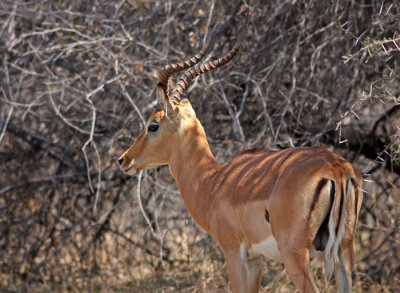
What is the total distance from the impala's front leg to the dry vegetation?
1.36 metres

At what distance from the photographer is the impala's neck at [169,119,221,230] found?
434cm

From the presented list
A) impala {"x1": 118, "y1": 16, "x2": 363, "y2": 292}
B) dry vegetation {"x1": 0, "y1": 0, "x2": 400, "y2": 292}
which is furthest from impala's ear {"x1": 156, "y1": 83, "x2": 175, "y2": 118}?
dry vegetation {"x1": 0, "y1": 0, "x2": 400, "y2": 292}

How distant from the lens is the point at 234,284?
12.8ft

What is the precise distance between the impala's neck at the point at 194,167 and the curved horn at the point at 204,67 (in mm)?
254

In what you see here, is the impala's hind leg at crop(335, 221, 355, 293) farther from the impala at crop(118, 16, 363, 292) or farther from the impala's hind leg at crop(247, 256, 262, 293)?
the impala's hind leg at crop(247, 256, 262, 293)

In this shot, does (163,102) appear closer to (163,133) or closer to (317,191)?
(163,133)

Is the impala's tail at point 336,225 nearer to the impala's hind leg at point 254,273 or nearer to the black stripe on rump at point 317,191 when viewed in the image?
the black stripe on rump at point 317,191

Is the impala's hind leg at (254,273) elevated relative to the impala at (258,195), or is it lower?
lower

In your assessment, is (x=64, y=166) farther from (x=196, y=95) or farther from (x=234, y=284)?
(x=234, y=284)

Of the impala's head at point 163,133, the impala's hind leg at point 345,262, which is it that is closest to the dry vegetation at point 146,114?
the impala's head at point 163,133

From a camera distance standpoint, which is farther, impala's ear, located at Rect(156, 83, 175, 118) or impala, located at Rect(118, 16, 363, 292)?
impala's ear, located at Rect(156, 83, 175, 118)

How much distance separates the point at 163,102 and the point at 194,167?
1.65 feet

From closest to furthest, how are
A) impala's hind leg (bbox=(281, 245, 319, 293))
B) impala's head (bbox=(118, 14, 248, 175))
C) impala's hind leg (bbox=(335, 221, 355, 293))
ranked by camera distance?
impala's hind leg (bbox=(281, 245, 319, 293)) → impala's hind leg (bbox=(335, 221, 355, 293)) → impala's head (bbox=(118, 14, 248, 175))

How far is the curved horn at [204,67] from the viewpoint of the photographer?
4.28 meters
